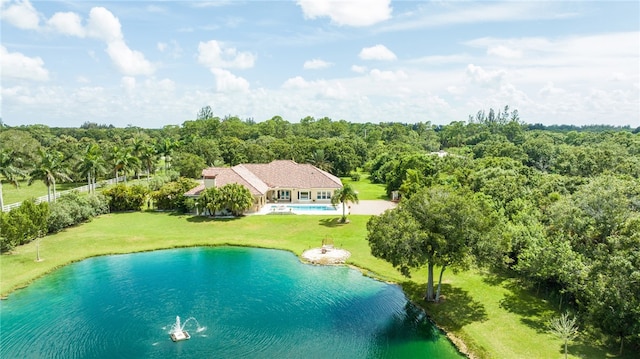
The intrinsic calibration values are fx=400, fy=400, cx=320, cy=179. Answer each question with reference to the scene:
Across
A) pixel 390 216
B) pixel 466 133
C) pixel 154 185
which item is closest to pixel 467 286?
pixel 390 216

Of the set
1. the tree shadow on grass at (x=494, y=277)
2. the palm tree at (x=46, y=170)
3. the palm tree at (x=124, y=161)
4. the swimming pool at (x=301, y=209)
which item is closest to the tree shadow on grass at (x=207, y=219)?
the swimming pool at (x=301, y=209)

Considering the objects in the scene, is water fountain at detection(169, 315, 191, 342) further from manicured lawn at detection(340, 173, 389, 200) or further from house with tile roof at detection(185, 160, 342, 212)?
manicured lawn at detection(340, 173, 389, 200)

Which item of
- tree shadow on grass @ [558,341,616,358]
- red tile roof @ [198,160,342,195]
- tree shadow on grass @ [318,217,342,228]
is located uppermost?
Answer: red tile roof @ [198,160,342,195]

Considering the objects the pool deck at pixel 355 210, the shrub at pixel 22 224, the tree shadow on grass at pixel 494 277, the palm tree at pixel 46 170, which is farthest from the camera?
the pool deck at pixel 355 210

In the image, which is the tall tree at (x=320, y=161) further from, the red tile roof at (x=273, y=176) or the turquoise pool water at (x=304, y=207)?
the turquoise pool water at (x=304, y=207)

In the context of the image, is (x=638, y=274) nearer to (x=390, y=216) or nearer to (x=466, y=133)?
(x=390, y=216)

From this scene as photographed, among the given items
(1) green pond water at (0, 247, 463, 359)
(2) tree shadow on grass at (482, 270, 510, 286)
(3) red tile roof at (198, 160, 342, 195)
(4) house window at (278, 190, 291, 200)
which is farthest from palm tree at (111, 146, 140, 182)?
(2) tree shadow on grass at (482, 270, 510, 286)

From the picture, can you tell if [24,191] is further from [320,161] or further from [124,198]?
[320,161]
